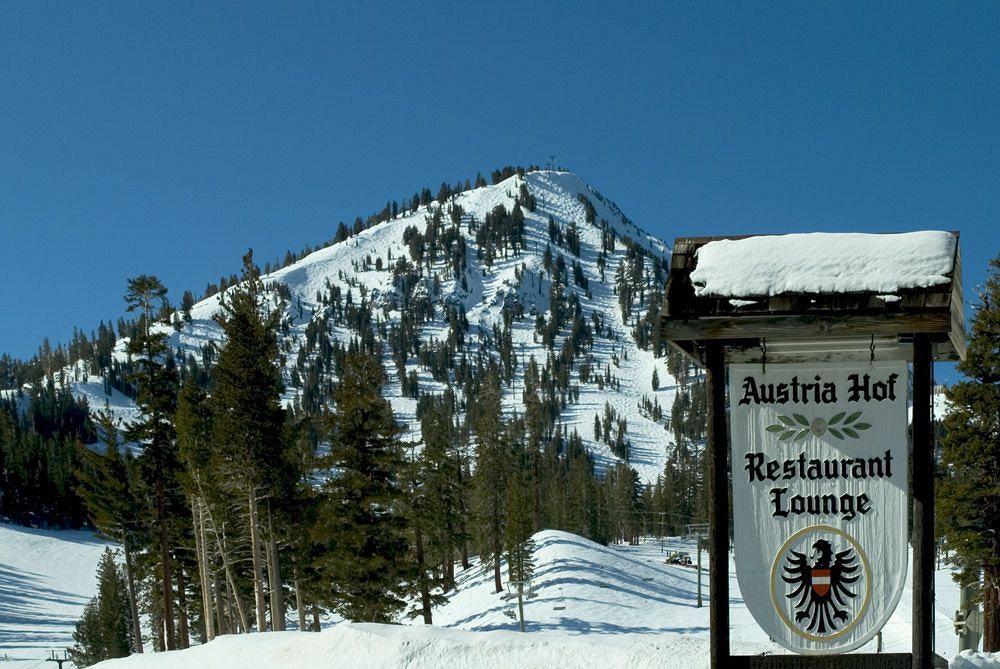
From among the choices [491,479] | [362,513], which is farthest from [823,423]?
[491,479]

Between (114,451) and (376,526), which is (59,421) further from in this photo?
(376,526)

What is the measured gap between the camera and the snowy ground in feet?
34.0

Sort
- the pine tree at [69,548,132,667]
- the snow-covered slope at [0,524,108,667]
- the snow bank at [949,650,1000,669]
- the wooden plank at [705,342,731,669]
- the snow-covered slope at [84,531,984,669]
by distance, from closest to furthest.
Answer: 1. the wooden plank at [705,342,731,669]
2. the snow bank at [949,650,1000,669]
3. the snow-covered slope at [84,531,984,669]
4. the pine tree at [69,548,132,667]
5. the snow-covered slope at [0,524,108,667]

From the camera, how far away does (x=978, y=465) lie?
21469 millimetres

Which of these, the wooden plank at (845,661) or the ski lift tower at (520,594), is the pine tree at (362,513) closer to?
the ski lift tower at (520,594)

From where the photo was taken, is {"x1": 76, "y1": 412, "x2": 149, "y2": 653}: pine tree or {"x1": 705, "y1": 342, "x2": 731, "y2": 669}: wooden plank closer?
{"x1": 705, "y1": 342, "x2": 731, "y2": 669}: wooden plank

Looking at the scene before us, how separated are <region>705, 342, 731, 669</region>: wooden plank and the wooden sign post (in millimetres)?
13

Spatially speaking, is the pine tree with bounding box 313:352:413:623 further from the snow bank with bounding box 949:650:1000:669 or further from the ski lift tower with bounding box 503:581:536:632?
the snow bank with bounding box 949:650:1000:669

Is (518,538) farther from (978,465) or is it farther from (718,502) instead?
(718,502)

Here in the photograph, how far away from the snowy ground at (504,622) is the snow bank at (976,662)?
0.11ft

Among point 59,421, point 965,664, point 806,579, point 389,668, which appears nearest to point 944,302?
point 806,579

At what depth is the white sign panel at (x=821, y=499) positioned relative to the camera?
23.6 feet

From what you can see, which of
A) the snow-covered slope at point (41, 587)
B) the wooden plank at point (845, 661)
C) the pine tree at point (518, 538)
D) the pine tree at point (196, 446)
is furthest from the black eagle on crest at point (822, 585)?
the snow-covered slope at point (41, 587)

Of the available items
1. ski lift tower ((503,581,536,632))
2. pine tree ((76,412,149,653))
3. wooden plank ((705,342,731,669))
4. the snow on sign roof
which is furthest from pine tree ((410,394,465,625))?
the snow on sign roof
